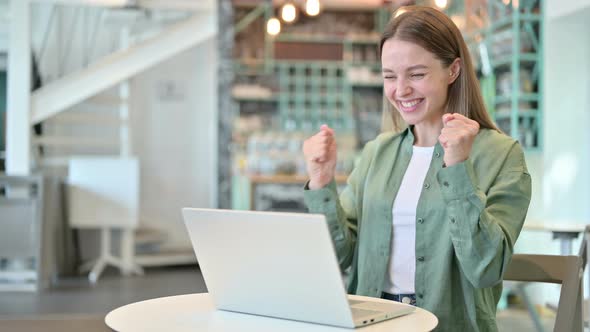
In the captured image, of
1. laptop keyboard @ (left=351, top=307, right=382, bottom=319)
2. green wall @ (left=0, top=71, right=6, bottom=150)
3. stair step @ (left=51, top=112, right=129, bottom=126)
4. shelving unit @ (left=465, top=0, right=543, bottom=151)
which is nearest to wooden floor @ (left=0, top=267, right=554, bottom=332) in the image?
shelving unit @ (left=465, top=0, right=543, bottom=151)

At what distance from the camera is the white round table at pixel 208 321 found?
5.08ft

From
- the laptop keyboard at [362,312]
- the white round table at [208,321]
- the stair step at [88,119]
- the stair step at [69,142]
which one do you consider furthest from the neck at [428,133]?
the stair step at [88,119]

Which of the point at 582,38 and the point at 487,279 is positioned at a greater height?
the point at 582,38

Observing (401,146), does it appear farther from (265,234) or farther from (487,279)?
(265,234)

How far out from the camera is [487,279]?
181cm

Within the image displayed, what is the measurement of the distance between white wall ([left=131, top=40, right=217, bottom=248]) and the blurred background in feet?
0.06

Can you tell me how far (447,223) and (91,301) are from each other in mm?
5305

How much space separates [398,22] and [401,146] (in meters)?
0.35

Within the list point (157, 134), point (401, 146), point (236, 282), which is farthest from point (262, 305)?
point (157, 134)

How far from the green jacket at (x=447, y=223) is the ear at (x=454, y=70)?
0.16 meters

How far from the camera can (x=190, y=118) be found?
33.9ft

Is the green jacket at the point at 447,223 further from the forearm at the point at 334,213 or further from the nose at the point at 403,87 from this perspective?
→ the nose at the point at 403,87

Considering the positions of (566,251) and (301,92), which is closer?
(566,251)

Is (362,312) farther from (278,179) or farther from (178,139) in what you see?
(178,139)
